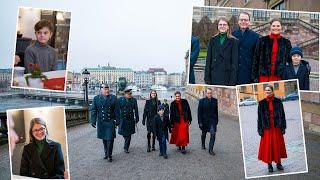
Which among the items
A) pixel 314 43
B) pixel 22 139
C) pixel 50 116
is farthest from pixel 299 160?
pixel 22 139

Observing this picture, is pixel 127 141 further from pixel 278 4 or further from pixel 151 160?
pixel 278 4

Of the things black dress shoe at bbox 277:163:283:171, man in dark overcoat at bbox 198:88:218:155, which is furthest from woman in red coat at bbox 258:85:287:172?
man in dark overcoat at bbox 198:88:218:155

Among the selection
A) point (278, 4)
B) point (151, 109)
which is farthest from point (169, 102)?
point (278, 4)

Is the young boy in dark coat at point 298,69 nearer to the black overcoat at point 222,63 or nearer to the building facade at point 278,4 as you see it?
the black overcoat at point 222,63

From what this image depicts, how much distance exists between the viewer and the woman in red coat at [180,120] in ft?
9.03

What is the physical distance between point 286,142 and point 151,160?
974mm

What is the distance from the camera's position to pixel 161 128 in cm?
279

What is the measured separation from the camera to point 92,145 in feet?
9.30

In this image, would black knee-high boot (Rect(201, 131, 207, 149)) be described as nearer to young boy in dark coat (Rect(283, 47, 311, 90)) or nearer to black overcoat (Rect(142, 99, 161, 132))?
black overcoat (Rect(142, 99, 161, 132))

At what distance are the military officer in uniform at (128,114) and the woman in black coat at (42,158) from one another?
500 mm

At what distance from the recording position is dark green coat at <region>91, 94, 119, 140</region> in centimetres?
272

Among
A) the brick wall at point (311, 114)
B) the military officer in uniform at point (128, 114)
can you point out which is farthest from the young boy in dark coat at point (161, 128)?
the brick wall at point (311, 114)

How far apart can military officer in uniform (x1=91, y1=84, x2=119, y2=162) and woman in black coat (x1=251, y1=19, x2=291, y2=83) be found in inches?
40.1

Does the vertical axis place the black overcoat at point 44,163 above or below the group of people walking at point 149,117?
below
